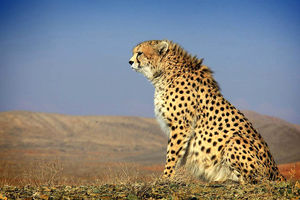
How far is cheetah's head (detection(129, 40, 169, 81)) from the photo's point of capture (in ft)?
22.4

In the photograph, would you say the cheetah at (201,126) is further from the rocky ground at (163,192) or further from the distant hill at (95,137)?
the distant hill at (95,137)

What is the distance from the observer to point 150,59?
6.84m

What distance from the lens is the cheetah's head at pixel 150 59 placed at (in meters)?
6.83

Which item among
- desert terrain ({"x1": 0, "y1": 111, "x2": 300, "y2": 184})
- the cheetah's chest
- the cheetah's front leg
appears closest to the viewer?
the cheetah's front leg

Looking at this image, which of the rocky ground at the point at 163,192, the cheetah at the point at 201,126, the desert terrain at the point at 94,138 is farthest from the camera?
the desert terrain at the point at 94,138

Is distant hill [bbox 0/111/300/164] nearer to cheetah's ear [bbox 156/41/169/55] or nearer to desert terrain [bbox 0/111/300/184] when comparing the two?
desert terrain [bbox 0/111/300/184]

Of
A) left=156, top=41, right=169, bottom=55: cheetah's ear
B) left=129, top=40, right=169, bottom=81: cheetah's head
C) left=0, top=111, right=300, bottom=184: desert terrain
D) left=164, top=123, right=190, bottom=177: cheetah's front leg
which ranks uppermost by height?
left=156, top=41, right=169, bottom=55: cheetah's ear

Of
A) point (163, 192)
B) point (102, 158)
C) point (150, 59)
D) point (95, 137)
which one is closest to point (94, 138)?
point (95, 137)

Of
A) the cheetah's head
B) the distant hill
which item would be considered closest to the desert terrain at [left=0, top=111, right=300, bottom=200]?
the distant hill

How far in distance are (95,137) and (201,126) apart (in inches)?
1646

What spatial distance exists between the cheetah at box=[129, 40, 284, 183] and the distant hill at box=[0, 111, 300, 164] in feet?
78.9

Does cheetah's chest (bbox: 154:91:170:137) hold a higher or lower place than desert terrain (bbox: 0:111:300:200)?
higher

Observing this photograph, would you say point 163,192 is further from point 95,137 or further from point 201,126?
point 95,137

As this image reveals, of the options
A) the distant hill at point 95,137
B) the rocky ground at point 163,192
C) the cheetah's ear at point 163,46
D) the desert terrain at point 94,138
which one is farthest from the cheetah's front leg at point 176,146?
the distant hill at point 95,137
